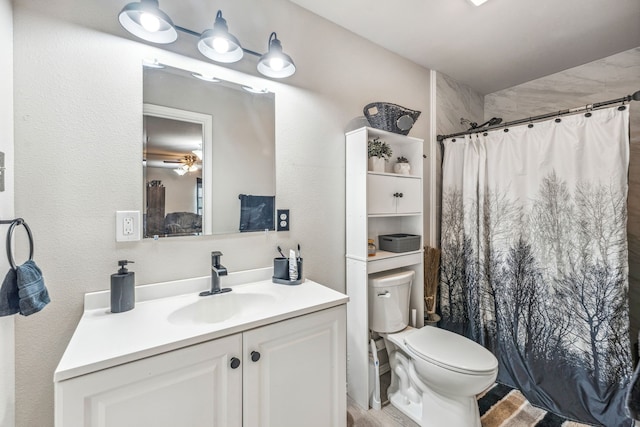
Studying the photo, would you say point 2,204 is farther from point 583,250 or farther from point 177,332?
point 583,250

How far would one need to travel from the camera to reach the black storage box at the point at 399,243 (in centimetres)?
188

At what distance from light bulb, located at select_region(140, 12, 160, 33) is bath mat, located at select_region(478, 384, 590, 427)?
2.55 m

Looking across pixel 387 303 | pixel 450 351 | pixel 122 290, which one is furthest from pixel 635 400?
pixel 122 290

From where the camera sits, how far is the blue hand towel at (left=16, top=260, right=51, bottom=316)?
2.54 ft

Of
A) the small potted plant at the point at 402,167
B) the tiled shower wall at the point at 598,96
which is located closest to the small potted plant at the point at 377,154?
the small potted plant at the point at 402,167

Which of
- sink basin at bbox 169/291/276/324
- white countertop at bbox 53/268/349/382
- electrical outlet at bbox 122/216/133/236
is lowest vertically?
sink basin at bbox 169/291/276/324

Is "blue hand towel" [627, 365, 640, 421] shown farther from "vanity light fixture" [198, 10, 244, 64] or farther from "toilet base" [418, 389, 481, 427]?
"vanity light fixture" [198, 10, 244, 64]

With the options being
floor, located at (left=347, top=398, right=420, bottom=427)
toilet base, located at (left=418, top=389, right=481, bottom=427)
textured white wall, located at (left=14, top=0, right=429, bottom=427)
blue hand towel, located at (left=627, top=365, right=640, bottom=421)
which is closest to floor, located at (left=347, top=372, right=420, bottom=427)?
floor, located at (left=347, top=398, right=420, bottom=427)

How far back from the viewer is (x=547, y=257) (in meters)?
1.82

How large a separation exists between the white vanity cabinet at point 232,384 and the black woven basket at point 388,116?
118cm

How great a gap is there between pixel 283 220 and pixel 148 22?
1.05 m

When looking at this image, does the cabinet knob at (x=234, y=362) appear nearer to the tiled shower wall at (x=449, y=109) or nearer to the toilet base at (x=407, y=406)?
the toilet base at (x=407, y=406)

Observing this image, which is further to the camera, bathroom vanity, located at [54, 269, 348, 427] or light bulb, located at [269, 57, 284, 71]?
light bulb, located at [269, 57, 284, 71]

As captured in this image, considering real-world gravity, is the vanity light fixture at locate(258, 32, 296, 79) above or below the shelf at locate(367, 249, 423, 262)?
above
